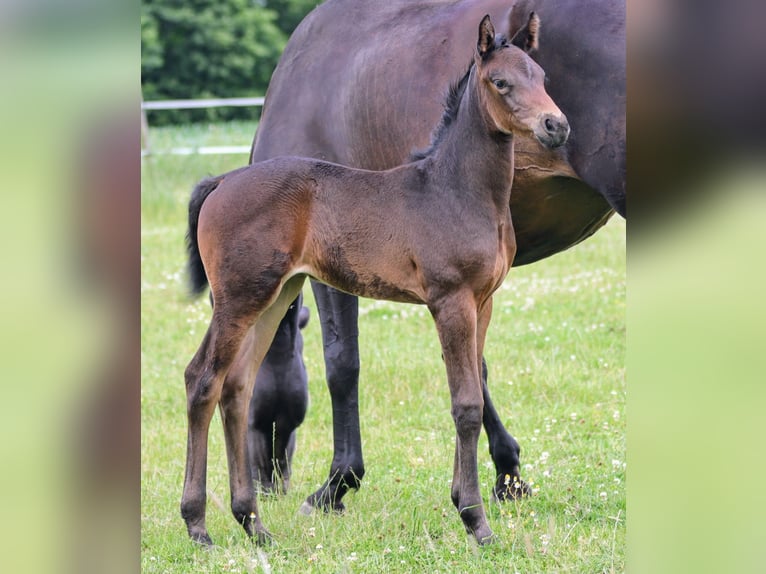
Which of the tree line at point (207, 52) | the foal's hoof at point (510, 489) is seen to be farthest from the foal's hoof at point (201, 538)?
the tree line at point (207, 52)

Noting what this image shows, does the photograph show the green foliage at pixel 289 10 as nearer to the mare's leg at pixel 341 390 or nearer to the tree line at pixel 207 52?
the tree line at pixel 207 52

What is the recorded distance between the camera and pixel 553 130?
10.9ft

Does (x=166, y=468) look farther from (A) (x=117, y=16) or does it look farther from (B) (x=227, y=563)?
(A) (x=117, y=16)

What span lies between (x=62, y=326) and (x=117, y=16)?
423 mm

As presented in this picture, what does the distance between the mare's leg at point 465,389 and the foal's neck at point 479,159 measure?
41cm

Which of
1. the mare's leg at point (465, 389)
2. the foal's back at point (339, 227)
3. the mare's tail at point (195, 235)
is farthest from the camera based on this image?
the mare's tail at point (195, 235)

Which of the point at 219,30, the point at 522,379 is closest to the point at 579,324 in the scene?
the point at 522,379

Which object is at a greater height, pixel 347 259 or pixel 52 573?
pixel 52 573

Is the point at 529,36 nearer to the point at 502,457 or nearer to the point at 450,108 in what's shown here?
the point at 450,108

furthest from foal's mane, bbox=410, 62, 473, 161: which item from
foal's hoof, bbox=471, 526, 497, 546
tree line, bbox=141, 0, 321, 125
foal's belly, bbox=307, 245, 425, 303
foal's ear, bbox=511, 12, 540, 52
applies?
tree line, bbox=141, 0, 321, 125

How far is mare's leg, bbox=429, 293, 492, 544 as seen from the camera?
3652 millimetres

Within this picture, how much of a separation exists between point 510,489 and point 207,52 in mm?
24939

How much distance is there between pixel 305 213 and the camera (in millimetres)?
3869

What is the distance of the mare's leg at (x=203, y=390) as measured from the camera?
→ 3869mm
